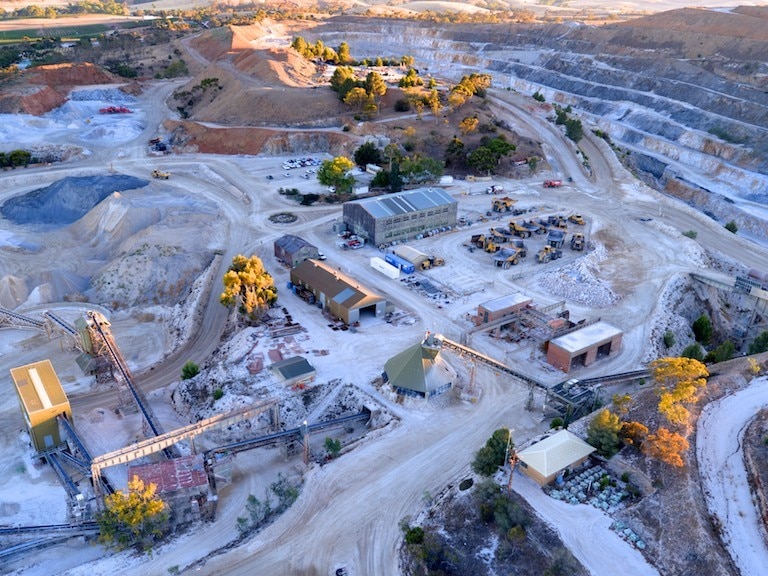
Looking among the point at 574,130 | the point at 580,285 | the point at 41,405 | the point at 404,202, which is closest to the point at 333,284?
the point at 404,202

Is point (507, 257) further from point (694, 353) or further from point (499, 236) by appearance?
point (694, 353)

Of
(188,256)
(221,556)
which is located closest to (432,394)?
(221,556)

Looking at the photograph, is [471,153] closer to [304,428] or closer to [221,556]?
[304,428]

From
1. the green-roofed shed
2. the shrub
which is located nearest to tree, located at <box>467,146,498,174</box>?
the green-roofed shed

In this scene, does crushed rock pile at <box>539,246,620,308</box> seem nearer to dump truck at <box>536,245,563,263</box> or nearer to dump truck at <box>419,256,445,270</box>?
dump truck at <box>536,245,563,263</box>

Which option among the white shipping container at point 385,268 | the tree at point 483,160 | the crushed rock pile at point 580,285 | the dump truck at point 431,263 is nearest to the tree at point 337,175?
the white shipping container at point 385,268

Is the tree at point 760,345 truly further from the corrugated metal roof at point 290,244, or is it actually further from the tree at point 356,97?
the tree at point 356,97
